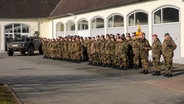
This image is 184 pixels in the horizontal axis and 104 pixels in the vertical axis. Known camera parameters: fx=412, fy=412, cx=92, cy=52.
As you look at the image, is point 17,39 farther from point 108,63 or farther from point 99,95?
point 99,95

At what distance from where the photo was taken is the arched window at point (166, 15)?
853 inches

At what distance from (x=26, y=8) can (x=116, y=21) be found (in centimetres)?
1993

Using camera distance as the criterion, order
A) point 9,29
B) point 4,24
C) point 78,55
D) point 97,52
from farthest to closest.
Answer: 1. point 9,29
2. point 4,24
3. point 78,55
4. point 97,52

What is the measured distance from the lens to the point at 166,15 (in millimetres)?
22453

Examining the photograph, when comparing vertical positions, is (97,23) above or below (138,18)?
above

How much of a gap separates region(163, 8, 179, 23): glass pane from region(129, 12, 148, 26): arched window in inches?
82.2

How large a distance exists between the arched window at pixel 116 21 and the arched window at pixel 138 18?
1.30 metres

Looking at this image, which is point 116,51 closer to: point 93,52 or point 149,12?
point 93,52

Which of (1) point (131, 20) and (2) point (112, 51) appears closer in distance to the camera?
(2) point (112, 51)

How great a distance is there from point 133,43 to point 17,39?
66.4 feet

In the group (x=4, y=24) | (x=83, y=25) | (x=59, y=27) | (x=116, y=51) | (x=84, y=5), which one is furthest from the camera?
(x=4, y=24)

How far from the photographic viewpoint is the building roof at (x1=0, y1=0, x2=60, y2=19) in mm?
44594

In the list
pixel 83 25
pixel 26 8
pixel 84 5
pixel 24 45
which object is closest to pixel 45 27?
pixel 26 8

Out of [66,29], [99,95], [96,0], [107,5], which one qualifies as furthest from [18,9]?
[99,95]
